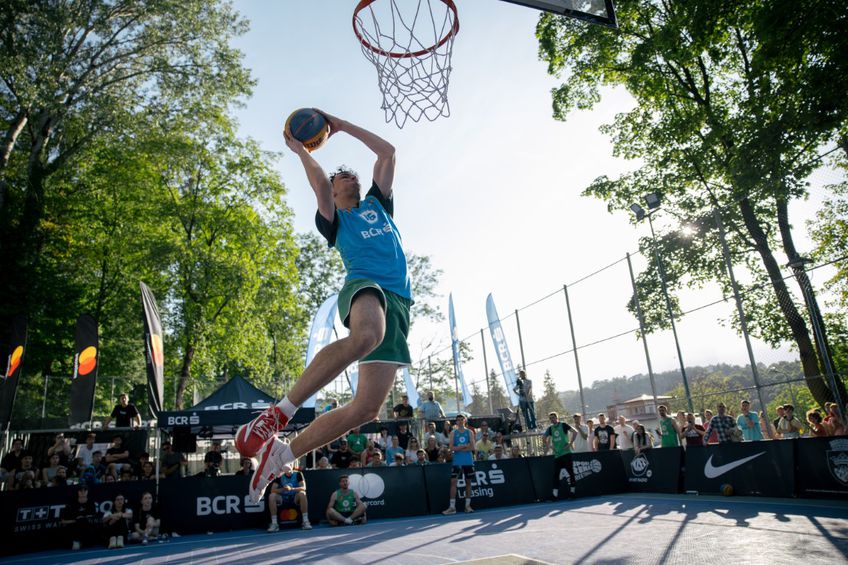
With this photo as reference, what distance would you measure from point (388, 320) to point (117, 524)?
27.5 ft

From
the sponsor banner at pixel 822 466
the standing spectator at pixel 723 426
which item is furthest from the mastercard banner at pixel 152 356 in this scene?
the sponsor banner at pixel 822 466

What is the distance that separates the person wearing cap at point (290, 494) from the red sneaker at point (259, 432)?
7309mm

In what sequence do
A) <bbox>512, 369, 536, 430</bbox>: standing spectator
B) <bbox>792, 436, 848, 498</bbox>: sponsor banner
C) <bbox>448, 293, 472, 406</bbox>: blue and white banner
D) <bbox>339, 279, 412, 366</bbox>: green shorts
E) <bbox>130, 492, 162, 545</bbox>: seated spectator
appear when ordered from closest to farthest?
<bbox>339, 279, 412, 366</bbox>: green shorts
<bbox>792, 436, 848, 498</bbox>: sponsor banner
<bbox>130, 492, 162, 545</bbox>: seated spectator
<bbox>512, 369, 536, 430</bbox>: standing spectator
<bbox>448, 293, 472, 406</bbox>: blue and white banner

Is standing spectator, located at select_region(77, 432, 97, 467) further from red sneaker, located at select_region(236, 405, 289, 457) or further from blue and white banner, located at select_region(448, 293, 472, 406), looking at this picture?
blue and white banner, located at select_region(448, 293, 472, 406)

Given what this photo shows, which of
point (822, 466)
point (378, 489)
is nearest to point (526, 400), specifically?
point (378, 489)

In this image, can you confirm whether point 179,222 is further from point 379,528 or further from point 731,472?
point 731,472

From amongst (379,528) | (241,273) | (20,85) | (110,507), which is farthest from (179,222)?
(379,528)

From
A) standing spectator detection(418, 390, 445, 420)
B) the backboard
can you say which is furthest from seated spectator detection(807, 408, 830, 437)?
standing spectator detection(418, 390, 445, 420)

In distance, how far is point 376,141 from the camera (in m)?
4.23

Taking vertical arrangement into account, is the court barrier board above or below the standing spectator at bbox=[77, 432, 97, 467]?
below

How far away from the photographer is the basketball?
4.18m

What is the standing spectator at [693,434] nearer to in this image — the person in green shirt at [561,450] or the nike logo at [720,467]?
the nike logo at [720,467]

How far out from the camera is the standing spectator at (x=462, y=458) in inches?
444

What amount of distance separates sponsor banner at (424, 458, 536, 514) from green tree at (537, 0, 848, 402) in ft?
17.8
